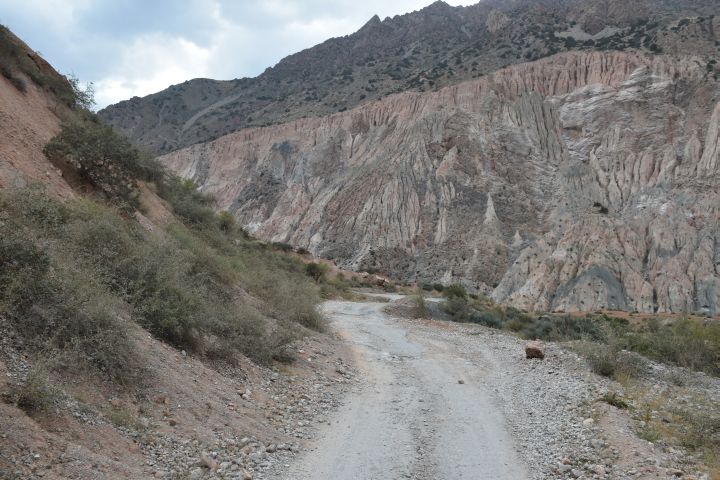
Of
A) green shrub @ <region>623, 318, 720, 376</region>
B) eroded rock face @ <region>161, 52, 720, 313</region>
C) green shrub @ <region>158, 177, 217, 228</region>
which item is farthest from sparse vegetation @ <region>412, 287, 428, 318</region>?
eroded rock face @ <region>161, 52, 720, 313</region>

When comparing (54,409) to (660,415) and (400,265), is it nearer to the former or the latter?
(660,415)

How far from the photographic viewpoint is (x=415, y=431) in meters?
8.02

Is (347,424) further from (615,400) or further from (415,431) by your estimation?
(615,400)

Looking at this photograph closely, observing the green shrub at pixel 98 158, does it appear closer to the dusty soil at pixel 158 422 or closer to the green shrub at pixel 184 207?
the green shrub at pixel 184 207

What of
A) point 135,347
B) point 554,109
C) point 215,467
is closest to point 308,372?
point 135,347

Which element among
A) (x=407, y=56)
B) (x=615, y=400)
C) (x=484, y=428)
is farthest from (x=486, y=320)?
(x=407, y=56)

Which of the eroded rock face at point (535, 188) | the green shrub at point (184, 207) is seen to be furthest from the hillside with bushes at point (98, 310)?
the eroded rock face at point (535, 188)

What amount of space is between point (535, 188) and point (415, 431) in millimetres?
51055

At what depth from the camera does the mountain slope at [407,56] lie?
77.2 meters

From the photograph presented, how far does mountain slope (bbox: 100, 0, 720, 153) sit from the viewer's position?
253 ft

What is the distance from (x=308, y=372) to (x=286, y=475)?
4813 mm

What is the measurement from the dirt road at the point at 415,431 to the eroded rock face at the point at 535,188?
101ft

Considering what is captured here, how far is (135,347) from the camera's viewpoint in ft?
23.9

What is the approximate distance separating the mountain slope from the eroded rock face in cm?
1019
